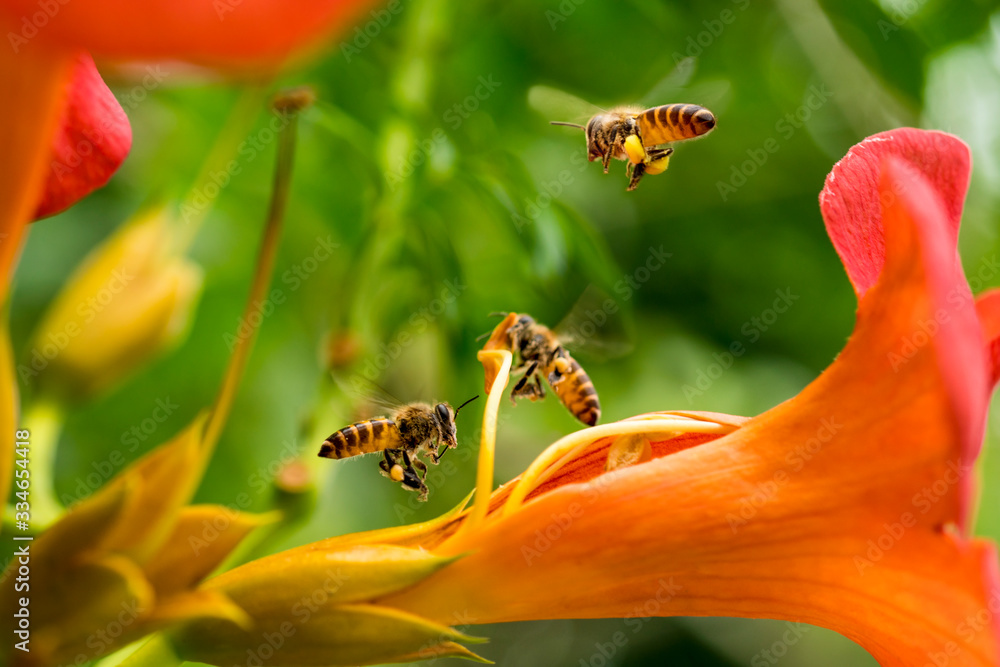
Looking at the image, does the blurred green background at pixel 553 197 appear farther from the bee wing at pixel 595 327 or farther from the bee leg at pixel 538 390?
the bee leg at pixel 538 390

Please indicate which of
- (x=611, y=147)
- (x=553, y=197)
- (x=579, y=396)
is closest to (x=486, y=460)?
(x=579, y=396)

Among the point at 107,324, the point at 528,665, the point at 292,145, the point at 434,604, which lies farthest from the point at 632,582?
the point at 528,665

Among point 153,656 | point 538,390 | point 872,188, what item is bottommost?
point 153,656

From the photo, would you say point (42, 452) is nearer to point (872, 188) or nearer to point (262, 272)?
point (262, 272)

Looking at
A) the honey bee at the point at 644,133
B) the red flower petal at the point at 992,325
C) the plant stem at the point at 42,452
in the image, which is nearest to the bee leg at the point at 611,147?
the honey bee at the point at 644,133

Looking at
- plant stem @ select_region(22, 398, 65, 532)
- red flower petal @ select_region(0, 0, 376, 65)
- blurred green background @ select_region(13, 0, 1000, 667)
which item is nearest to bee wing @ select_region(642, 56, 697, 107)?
blurred green background @ select_region(13, 0, 1000, 667)

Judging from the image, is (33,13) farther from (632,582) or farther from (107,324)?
(107,324)
